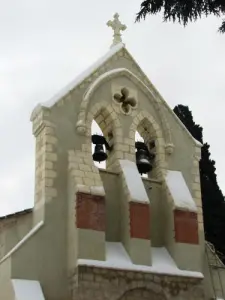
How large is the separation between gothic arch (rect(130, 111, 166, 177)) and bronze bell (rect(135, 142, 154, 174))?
0.69 feet

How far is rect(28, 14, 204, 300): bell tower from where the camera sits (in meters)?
13.8

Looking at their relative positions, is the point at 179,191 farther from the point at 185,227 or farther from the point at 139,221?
the point at 139,221

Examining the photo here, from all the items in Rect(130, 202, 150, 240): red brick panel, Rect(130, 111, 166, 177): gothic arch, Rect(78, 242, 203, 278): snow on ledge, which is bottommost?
Rect(78, 242, 203, 278): snow on ledge

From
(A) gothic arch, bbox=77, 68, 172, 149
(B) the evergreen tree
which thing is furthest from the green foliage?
(B) the evergreen tree

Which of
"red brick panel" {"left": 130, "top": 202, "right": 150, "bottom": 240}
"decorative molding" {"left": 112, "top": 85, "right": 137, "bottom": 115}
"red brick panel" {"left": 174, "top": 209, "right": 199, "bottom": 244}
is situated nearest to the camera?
"red brick panel" {"left": 130, "top": 202, "right": 150, "bottom": 240}

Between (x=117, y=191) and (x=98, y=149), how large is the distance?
995mm

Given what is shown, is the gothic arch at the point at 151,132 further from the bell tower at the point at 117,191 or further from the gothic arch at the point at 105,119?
the gothic arch at the point at 105,119

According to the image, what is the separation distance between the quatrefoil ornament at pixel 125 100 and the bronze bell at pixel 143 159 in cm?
81

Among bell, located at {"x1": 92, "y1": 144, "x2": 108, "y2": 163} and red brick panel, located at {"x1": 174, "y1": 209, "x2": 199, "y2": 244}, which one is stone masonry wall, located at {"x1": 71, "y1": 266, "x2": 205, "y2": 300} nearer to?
red brick panel, located at {"x1": 174, "y1": 209, "x2": 199, "y2": 244}

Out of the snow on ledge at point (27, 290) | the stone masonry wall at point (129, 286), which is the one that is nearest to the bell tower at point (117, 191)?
the stone masonry wall at point (129, 286)

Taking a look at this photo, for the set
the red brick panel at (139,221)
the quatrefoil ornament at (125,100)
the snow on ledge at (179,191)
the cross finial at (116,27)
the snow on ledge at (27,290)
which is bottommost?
the snow on ledge at (27,290)

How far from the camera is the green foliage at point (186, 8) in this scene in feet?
38.8

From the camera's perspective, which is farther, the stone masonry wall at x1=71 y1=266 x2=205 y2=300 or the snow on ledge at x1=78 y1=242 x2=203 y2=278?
the snow on ledge at x1=78 y1=242 x2=203 y2=278

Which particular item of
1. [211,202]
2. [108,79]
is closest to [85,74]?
[108,79]
